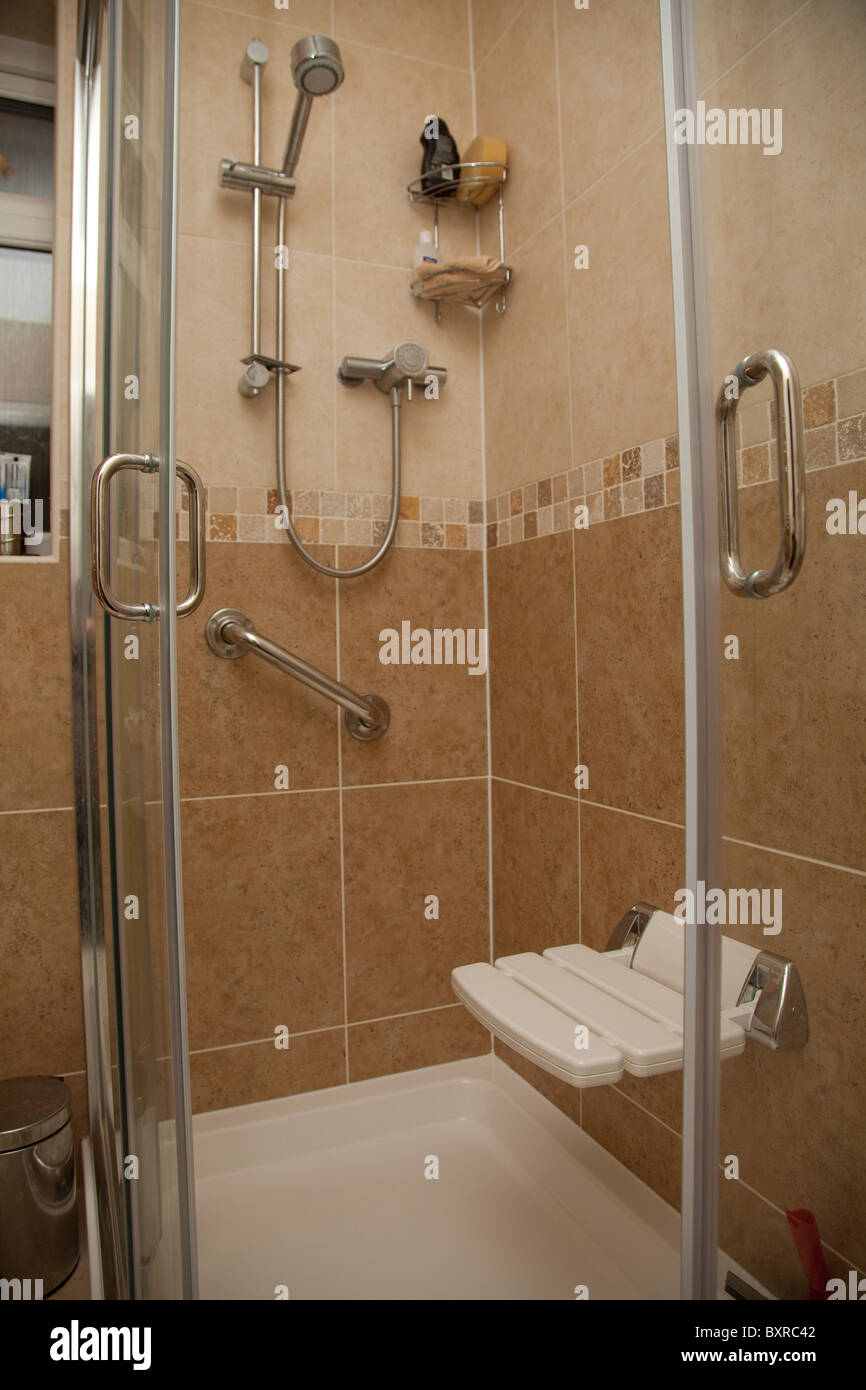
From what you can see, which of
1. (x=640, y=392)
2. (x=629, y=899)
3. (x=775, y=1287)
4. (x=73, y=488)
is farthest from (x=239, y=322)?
(x=775, y=1287)

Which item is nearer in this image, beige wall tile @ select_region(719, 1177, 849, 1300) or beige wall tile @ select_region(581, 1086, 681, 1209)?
beige wall tile @ select_region(719, 1177, 849, 1300)

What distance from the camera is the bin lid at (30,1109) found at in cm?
114

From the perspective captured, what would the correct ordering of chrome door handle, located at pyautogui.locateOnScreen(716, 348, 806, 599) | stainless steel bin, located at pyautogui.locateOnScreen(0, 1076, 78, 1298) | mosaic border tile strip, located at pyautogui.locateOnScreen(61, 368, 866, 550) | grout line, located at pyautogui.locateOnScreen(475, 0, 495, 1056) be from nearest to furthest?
chrome door handle, located at pyautogui.locateOnScreen(716, 348, 806, 599) → stainless steel bin, located at pyautogui.locateOnScreen(0, 1076, 78, 1298) → mosaic border tile strip, located at pyautogui.locateOnScreen(61, 368, 866, 550) → grout line, located at pyautogui.locateOnScreen(475, 0, 495, 1056)

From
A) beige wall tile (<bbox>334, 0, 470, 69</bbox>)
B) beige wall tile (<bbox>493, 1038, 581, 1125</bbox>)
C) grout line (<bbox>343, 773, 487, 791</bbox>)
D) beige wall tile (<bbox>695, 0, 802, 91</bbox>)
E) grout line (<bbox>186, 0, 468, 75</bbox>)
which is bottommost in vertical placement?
beige wall tile (<bbox>493, 1038, 581, 1125</bbox>)

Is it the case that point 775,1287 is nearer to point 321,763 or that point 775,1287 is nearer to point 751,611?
point 751,611

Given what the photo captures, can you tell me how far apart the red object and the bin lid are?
1066mm

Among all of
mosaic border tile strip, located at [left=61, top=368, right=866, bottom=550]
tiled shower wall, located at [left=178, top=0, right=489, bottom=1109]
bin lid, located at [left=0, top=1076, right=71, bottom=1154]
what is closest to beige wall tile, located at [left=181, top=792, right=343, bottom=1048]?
tiled shower wall, located at [left=178, top=0, right=489, bottom=1109]

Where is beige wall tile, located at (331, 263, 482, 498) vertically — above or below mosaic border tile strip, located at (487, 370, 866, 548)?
above

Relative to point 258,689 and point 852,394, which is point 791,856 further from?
point 258,689

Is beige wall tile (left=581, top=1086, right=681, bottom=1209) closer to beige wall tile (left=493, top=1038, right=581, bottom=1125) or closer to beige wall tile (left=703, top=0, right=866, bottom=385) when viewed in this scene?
beige wall tile (left=493, top=1038, right=581, bottom=1125)

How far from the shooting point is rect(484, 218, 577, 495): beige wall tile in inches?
57.4

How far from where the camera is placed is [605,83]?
1312 mm

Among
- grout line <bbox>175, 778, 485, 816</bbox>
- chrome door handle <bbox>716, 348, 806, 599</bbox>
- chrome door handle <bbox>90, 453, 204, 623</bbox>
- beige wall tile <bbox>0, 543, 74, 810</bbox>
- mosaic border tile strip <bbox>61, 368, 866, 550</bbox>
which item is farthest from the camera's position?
grout line <bbox>175, 778, 485, 816</bbox>

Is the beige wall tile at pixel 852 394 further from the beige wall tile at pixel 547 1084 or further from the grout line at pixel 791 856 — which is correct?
the beige wall tile at pixel 547 1084
